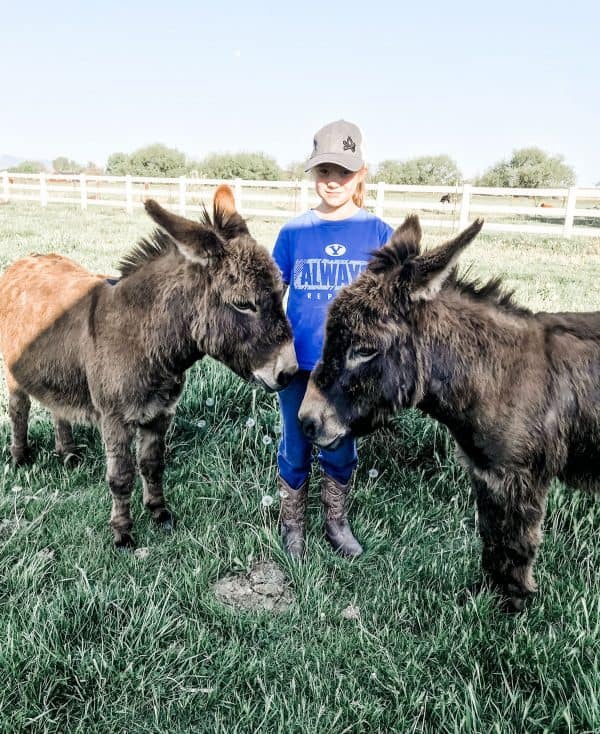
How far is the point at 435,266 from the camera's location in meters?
2.17

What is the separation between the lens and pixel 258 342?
101 inches

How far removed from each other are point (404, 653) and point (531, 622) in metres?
0.66

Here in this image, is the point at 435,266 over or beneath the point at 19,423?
over

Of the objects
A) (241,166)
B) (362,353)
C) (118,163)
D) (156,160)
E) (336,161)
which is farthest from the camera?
(118,163)

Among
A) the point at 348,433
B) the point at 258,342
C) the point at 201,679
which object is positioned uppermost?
the point at 258,342

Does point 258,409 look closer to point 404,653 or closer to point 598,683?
point 404,653

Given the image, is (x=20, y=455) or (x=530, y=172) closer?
(x=20, y=455)

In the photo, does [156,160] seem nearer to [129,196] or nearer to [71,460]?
[129,196]

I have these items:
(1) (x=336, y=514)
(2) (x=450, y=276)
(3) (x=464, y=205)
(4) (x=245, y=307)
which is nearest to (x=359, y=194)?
(2) (x=450, y=276)

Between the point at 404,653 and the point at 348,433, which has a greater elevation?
the point at 348,433

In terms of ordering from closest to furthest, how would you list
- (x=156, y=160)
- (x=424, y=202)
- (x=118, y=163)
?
(x=424, y=202) < (x=156, y=160) < (x=118, y=163)

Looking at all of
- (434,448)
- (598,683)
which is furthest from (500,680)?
(434,448)

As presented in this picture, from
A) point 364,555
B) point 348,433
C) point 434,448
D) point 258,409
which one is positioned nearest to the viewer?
point 348,433

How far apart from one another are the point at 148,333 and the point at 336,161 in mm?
1285
